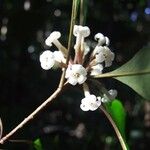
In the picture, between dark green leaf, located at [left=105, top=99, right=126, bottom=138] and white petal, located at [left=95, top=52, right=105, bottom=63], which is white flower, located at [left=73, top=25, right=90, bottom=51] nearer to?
white petal, located at [left=95, top=52, right=105, bottom=63]

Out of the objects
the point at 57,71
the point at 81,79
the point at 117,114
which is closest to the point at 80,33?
the point at 81,79

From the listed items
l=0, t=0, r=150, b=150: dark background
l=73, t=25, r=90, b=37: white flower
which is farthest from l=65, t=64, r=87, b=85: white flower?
l=0, t=0, r=150, b=150: dark background

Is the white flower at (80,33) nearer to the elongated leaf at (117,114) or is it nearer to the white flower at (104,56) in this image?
the white flower at (104,56)

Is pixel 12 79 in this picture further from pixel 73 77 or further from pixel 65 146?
pixel 73 77

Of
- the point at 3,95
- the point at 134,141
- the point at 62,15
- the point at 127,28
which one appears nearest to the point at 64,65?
the point at 3,95

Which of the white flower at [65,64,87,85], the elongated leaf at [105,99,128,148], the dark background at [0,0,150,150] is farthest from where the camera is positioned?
the dark background at [0,0,150,150]

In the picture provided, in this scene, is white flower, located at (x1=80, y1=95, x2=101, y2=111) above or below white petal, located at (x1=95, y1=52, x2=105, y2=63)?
below
